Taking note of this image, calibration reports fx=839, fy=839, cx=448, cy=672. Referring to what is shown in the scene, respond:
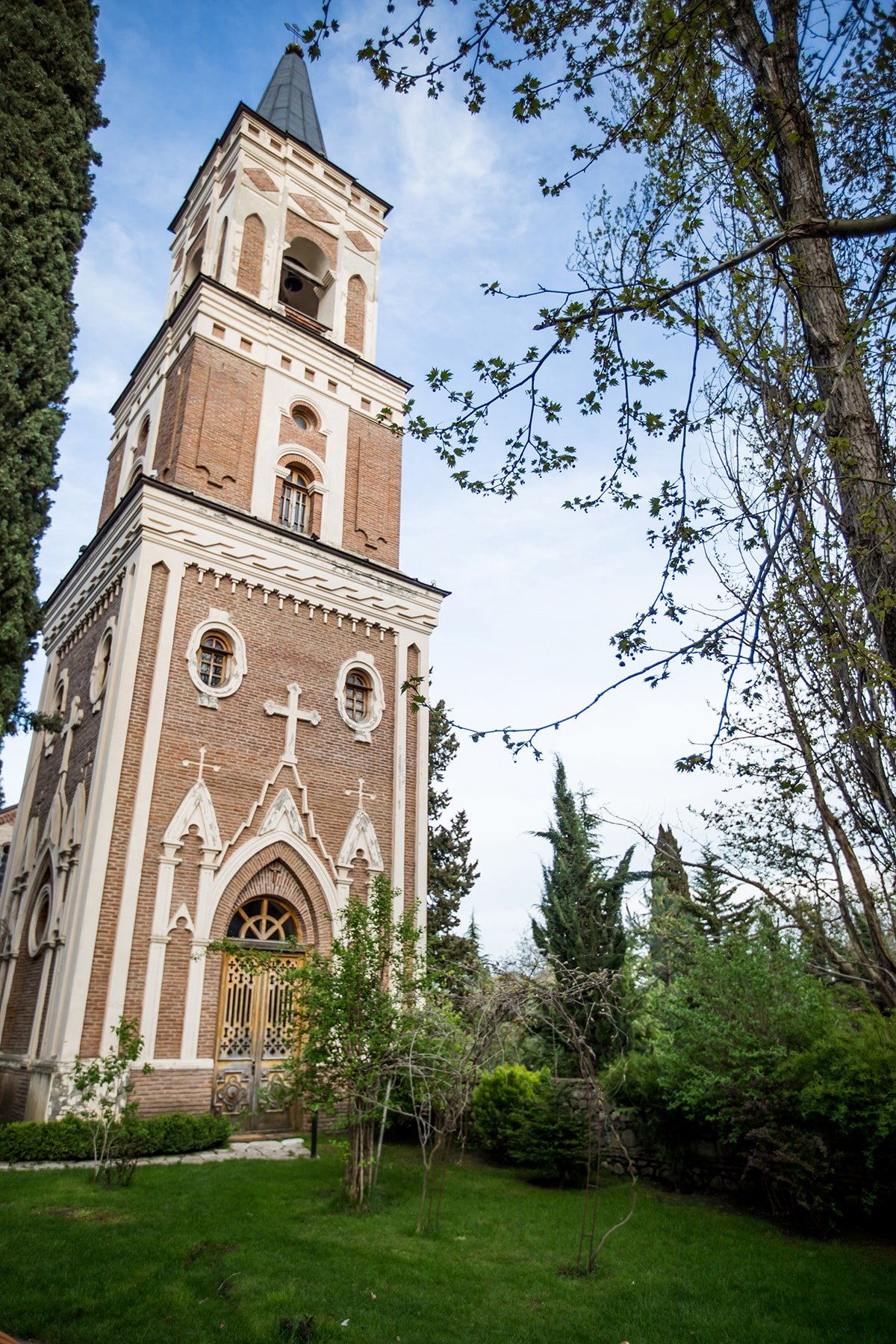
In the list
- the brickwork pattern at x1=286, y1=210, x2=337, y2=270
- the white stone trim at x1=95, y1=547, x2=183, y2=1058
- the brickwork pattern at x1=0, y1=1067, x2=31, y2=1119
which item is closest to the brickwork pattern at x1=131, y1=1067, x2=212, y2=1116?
the white stone trim at x1=95, y1=547, x2=183, y2=1058

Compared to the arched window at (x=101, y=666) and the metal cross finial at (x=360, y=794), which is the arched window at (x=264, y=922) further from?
the arched window at (x=101, y=666)

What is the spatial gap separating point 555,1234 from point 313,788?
848 centimetres


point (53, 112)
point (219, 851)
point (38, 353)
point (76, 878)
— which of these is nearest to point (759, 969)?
point (219, 851)

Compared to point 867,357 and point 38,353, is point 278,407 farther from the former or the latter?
point 867,357

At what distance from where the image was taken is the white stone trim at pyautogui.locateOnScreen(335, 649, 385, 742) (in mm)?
16156

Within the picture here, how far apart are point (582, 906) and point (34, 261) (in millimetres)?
16322

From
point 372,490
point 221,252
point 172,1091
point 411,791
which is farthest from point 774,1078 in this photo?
point 221,252

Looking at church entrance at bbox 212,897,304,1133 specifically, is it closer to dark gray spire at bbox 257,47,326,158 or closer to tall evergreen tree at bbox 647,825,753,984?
tall evergreen tree at bbox 647,825,753,984

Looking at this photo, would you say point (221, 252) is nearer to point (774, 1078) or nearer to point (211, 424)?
point (211, 424)

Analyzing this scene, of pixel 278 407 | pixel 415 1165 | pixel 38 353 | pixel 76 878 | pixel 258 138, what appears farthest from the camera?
pixel 258 138

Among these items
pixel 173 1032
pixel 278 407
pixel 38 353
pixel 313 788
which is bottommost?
pixel 173 1032

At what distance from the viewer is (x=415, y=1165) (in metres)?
11.5

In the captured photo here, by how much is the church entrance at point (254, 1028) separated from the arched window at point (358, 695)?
3955 mm

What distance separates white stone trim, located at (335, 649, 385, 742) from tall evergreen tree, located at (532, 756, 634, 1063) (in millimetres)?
5306
